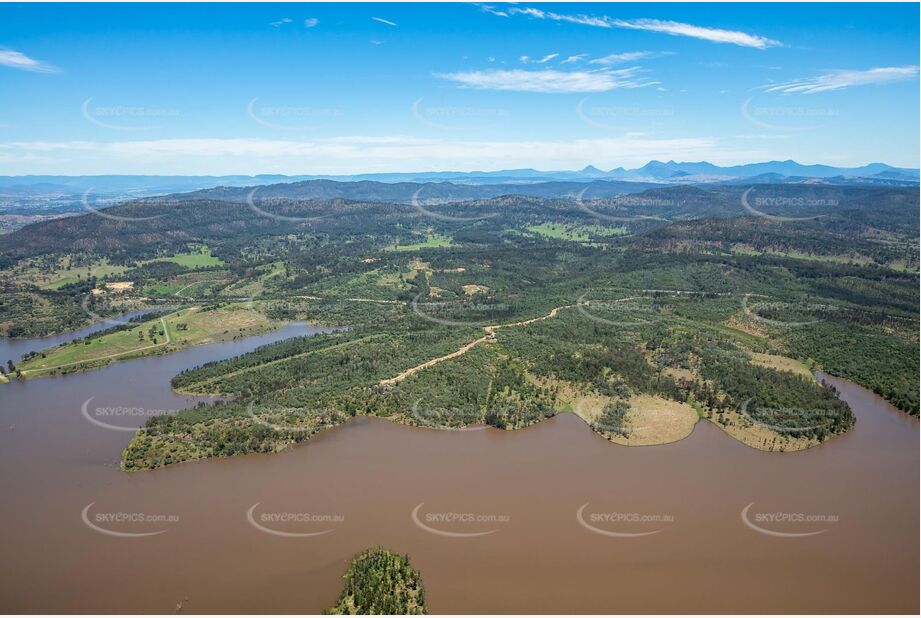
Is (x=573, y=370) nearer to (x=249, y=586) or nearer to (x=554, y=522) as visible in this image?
(x=554, y=522)

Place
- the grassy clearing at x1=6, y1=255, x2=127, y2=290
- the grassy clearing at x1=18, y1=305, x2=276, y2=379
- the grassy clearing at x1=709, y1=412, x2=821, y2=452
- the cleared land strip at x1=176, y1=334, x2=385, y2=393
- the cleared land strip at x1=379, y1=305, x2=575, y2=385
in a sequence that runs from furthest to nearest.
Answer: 1. the grassy clearing at x1=6, y1=255, x2=127, y2=290
2. the grassy clearing at x1=18, y1=305, x2=276, y2=379
3. the cleared land strip at x1=176, y1=334, x2=385, y2=393
4. the cleared land strip at x1=379, y1=305, x2=575, y2=385
5. the grassy clearing at x1=709, y1=412, x2=821, y2=452

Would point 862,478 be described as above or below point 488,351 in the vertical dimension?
below

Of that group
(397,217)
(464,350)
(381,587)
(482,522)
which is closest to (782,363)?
(464,350)

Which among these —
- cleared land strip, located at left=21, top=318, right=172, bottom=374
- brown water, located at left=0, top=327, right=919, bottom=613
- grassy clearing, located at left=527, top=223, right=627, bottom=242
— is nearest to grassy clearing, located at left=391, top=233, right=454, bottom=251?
grassy clearing, located at left=527, top=223, right=627, bottom=242

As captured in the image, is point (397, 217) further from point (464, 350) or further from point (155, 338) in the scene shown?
point (464, 350)

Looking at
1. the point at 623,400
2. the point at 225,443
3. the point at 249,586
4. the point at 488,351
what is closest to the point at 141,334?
the point at 225,443

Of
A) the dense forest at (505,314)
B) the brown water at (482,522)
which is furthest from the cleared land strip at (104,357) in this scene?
the brown water at (482,522)

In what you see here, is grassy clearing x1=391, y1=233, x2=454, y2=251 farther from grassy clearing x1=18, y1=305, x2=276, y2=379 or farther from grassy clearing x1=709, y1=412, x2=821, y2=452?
grassy clearing x1=709, y1=412, x2=821, y2=452
